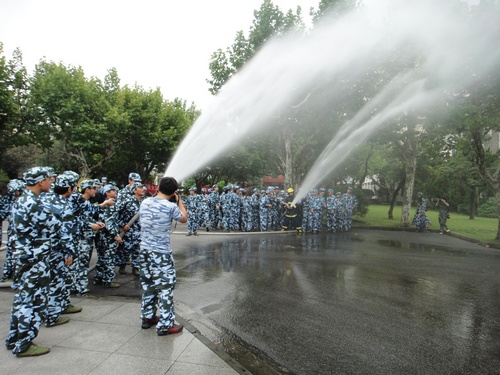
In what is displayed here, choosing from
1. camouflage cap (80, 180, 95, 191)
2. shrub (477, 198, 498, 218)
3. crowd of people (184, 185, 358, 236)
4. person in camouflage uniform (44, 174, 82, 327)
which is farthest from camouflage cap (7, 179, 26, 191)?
shrub (477, 198, 498, 218)

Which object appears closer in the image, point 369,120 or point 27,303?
point 27,303

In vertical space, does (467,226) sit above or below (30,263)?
below

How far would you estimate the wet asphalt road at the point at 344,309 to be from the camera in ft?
13.1

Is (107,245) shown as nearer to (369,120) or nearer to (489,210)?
(369,120)

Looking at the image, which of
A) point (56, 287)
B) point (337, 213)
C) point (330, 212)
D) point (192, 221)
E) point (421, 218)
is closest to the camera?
point (56, 287)

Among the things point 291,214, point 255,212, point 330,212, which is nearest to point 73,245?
point 255,212

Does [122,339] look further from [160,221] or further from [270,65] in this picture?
[270,65]

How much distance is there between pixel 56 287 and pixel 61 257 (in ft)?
1.34

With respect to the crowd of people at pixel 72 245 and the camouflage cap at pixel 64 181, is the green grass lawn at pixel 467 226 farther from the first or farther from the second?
the camouflage cap at pixel 64 181

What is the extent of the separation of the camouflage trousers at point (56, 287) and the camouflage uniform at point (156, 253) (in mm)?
1150

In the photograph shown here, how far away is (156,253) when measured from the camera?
177 inches

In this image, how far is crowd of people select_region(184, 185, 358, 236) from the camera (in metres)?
16.5

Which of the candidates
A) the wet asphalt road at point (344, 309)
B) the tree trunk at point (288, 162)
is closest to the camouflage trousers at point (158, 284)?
the wet asphalt road at point (344, 309)

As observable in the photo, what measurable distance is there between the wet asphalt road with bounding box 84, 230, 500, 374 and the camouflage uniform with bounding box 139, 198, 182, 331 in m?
0.77
